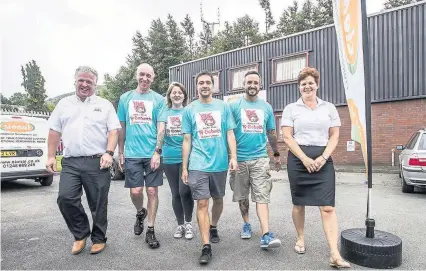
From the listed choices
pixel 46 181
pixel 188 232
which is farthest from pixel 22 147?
pixel 188 232

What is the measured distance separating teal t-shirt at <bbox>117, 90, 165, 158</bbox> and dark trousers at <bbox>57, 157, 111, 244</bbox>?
49cm

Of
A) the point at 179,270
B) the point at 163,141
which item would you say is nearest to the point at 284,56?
the point at 163,141

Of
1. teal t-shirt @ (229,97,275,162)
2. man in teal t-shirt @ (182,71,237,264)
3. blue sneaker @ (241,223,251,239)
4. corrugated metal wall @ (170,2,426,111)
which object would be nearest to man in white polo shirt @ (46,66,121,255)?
man in teal t-shirt @ (182,71,237,264)

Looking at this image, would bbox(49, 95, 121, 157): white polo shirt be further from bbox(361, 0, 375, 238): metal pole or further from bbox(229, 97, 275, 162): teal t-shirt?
bbox(361, 0, 375, 238): metal pole

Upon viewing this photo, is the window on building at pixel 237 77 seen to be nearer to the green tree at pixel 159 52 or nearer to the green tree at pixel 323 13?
the green tree at pixel 159 52

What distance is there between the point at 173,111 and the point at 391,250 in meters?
3.02

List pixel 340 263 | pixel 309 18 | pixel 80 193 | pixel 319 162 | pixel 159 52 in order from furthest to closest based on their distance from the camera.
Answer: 1. pixel 309 18
2. pixel 159 52
3. pixel 80 193
4. pixel 319 162
5. pixel 340 263

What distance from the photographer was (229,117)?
4.06 metres

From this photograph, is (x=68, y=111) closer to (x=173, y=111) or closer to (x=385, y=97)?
(x=173, y=111)

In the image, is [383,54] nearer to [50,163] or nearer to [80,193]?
[80,193]

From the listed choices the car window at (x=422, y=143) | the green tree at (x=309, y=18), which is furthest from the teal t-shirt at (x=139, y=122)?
the green tree at (x=309, y=18)

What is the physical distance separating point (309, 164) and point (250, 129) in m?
0.98

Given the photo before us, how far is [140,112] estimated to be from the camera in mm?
4465

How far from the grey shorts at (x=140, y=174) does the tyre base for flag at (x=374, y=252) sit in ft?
7.85
